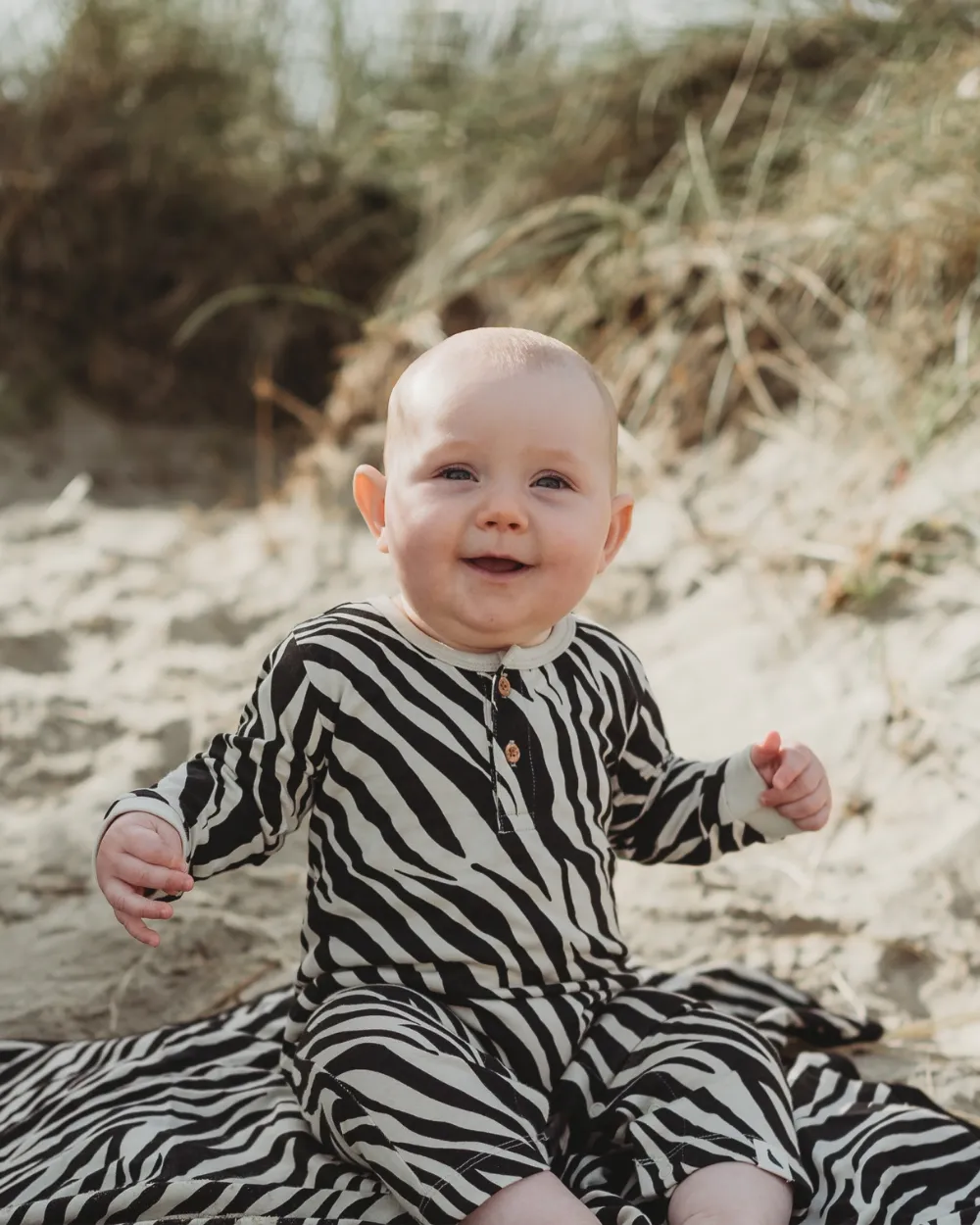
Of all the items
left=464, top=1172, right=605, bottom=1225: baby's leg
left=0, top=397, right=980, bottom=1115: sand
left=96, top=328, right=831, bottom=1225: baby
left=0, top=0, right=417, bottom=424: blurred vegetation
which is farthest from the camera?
left=0, top=0, right=417, bottom=424: blurred vegetation

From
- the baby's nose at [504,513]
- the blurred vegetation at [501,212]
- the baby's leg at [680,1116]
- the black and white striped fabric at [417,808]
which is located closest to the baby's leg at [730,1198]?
the baby's leg at [680,1116]

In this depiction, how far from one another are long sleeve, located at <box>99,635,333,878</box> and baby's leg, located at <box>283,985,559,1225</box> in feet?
0.61

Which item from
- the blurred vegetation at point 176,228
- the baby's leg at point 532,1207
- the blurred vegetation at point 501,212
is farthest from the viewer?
the blurred vegetation at point 176,228

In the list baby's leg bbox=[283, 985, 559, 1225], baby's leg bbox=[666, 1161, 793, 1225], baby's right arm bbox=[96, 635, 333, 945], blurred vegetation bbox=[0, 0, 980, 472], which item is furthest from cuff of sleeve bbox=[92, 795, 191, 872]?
blurred vegetation bbox=[0, 0, 980, 472]

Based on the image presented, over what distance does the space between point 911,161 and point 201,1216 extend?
2.50 m

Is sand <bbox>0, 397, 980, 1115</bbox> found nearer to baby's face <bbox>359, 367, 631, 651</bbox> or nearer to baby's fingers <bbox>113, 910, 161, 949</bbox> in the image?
baby's fingers <bbox>113, 910, 161, 949</bbox>

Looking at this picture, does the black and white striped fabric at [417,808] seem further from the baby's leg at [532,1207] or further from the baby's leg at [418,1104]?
the baby's leg at [532,1207]

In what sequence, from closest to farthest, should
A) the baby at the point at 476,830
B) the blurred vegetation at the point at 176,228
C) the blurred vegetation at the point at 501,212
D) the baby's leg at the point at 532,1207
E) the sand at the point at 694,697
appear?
the baby's leg at the point at 532,1207, the baby at the point at 476,830, the sand at the point at 694,697, the blurred vegetation at the point at 501,212, the blurred vegetation at the point at 176,228

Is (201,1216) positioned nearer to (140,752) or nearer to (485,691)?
(485,691)

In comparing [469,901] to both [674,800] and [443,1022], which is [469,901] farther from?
[674,800]

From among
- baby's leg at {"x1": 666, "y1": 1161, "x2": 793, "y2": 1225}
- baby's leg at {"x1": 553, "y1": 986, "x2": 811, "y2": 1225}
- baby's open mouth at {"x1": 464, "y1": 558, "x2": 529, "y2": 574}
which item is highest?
baby's open mouth at {"x1": 464, "y1": 558, "x2": 529, "y2": 574}

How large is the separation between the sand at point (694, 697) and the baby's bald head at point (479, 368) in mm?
858

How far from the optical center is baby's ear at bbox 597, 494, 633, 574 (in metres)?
1.45

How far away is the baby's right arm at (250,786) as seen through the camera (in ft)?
4.24
